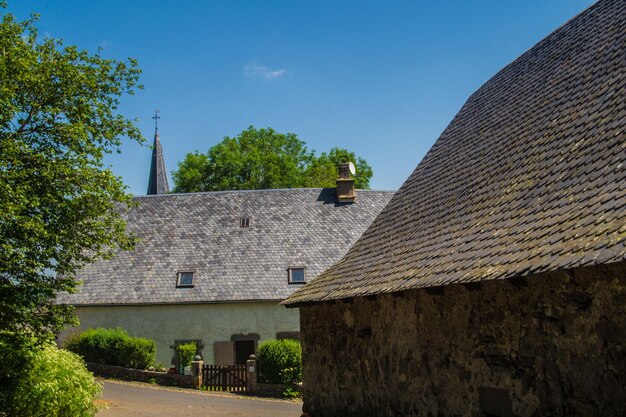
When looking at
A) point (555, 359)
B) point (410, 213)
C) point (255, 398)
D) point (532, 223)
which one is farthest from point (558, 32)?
point (255, 398)

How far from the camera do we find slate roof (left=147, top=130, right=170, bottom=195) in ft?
149

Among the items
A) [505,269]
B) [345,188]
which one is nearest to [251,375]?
[345,188]

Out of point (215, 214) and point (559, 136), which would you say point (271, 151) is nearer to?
point (215, 214)

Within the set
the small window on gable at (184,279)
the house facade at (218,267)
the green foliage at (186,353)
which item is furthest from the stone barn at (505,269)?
the small window on gable at (184,279)

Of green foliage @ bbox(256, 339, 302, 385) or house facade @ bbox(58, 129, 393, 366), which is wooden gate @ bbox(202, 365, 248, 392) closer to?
green foliage @ bbox(256, 339, 302, 385)

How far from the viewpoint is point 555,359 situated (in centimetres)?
628

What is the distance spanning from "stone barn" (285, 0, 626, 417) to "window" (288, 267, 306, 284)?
12342 millimetres

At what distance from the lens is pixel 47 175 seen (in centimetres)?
1261

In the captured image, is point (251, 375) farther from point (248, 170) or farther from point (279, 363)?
point (248, 170)

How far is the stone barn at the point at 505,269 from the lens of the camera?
591 centimetres

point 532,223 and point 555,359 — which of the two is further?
point 532,223

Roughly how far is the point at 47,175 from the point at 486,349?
8966 millimetres

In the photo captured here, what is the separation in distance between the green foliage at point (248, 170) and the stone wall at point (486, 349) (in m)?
33.2

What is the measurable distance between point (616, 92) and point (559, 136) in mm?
862
